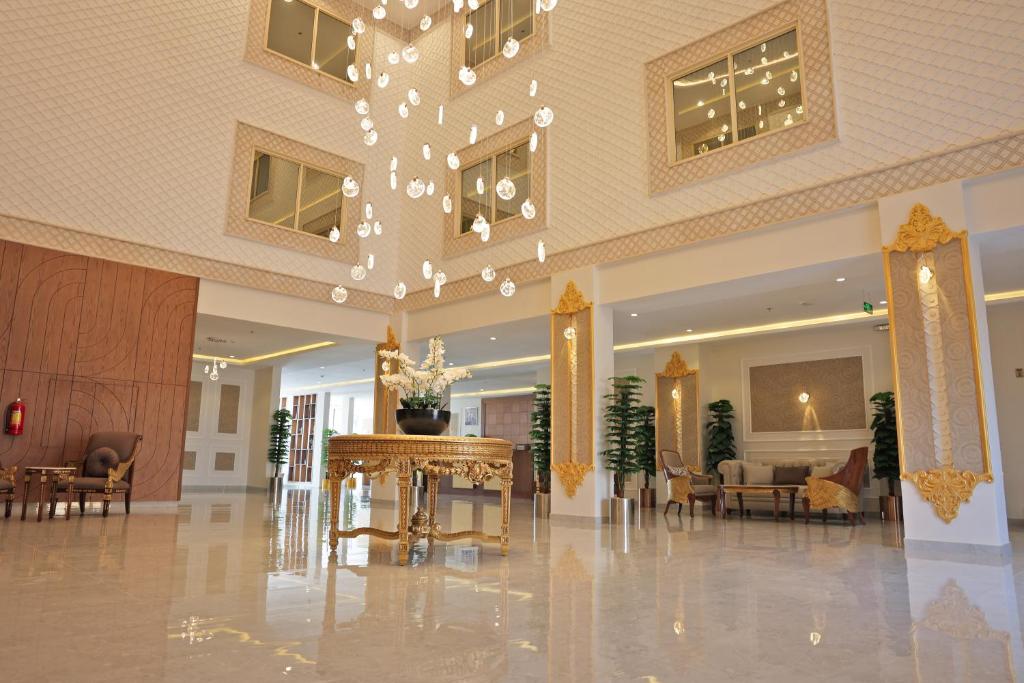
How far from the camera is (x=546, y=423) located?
11422mm

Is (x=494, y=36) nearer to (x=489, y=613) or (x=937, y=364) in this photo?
(x=937, y=364)

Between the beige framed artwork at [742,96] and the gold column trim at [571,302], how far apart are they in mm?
1717

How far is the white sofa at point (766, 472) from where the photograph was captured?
35.5 feet

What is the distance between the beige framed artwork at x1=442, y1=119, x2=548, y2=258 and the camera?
1032cm

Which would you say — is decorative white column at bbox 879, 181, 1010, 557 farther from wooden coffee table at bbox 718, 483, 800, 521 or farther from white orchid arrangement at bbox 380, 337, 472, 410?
white orchid arrangement at bbox 380, 337, 472, 410

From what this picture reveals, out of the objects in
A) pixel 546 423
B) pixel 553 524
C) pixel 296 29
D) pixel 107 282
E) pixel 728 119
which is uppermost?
pixel 296 29

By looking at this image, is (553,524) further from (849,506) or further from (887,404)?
(887,404)

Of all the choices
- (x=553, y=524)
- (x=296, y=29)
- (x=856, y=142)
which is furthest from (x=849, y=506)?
(x=296, y=29)

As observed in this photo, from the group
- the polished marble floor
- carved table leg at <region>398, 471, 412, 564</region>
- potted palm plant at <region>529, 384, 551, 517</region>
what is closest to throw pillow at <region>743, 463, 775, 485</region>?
potted palm plant at <region>529, 384, 551, 517</region>

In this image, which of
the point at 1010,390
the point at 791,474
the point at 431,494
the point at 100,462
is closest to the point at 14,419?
the point at 100,462

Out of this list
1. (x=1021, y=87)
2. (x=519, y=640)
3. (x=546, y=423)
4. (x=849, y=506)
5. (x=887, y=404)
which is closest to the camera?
(x=519, y=640)

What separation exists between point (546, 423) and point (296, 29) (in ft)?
26.4

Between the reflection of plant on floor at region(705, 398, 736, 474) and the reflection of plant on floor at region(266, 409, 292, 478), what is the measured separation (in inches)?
380

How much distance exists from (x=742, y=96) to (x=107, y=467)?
9.30m
